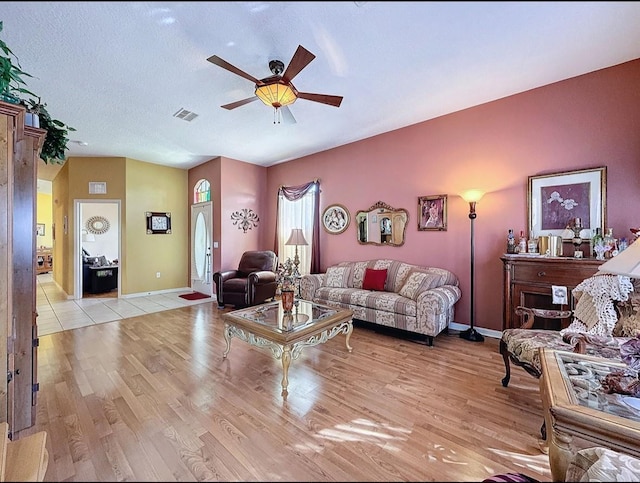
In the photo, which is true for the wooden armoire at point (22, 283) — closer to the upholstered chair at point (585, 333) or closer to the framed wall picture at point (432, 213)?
the upholstered chair at point (585, 333)

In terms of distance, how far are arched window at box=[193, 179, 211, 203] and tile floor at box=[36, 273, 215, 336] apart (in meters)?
2.10

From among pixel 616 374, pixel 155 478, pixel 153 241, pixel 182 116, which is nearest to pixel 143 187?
pixel 153 241

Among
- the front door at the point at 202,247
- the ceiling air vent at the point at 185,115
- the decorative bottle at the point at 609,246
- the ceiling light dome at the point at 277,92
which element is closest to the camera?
the ceiling light dome at the point at 277,92

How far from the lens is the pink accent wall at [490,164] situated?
2.59m

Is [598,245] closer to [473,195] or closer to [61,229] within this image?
[473,195]

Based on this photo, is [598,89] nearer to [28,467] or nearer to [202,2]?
[202,2]

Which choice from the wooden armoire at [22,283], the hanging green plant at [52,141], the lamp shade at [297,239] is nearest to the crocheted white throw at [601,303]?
the lamp shade at [297,239]

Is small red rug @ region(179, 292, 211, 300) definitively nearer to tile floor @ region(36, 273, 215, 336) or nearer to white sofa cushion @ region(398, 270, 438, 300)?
tile floor @ region(36, 273, 215, 336)

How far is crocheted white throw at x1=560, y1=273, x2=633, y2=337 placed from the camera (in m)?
1.95

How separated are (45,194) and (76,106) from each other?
8.99 metres

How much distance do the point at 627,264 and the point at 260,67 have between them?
9.42 ft

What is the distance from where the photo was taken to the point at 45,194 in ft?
30.5

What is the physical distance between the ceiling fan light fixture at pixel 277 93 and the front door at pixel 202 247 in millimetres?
3576

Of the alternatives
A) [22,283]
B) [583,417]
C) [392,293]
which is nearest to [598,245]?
[392,293]
